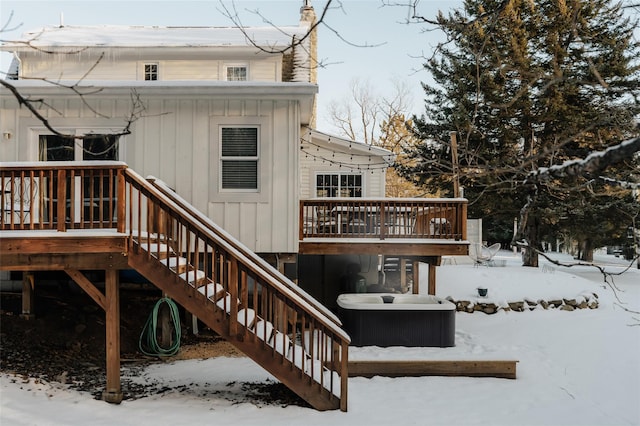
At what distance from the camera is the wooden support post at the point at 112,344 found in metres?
5.49

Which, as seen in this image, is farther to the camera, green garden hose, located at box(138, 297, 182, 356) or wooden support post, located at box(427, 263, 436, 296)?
wooden support post, located at box(427, 263, 436, 296)

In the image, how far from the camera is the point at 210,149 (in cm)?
795

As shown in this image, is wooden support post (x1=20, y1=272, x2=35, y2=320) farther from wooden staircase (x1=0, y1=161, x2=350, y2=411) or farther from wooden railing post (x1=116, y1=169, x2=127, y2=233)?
wooden railing post (x1=116, y1=169, x2=127, y2=233)

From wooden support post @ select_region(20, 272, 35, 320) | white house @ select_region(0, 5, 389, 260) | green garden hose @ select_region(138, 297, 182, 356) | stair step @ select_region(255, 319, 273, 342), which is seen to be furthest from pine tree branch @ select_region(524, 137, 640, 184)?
wooden support post @ select_region(20, 272, 35, 320)

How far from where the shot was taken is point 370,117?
24.8m

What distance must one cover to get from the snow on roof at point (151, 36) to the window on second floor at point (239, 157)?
5.31 metres

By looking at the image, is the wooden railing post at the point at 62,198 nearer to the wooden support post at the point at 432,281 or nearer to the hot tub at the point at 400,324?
the hot tub at the point at 400,324

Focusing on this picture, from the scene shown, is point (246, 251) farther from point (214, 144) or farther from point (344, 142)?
point (344, 142)

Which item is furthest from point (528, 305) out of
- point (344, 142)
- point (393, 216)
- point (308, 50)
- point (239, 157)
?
point (308, 50)

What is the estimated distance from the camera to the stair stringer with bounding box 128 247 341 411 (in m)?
5.45

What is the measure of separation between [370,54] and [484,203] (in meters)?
14.0

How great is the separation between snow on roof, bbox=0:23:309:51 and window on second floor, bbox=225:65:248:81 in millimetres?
614

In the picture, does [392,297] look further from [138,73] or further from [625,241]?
[625,241]

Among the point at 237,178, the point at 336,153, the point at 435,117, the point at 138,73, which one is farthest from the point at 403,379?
the point at 435,117
